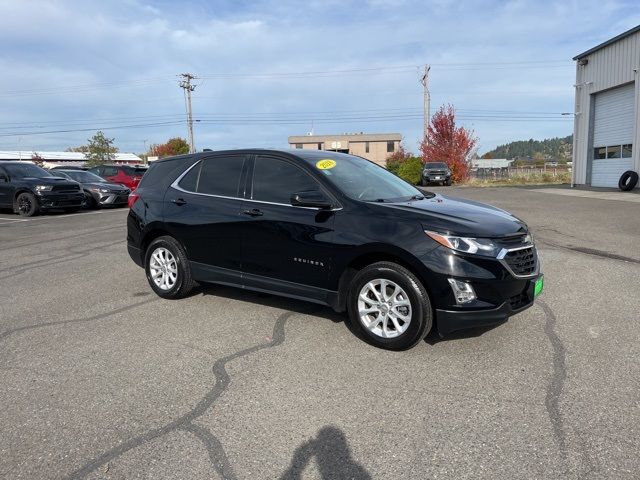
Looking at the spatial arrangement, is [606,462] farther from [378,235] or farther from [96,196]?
[96,196]

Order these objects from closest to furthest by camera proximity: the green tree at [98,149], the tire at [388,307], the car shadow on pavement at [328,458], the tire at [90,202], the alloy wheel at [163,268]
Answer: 1. the car shadow on pavement at [328,458]
2. the tire at [388,307]
3. the alloy wheel at [163,268]
4. the tire at [90,202]
5. the green tree at [98,149]

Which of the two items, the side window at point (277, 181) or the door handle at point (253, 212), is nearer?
the side window at point (277, 181)

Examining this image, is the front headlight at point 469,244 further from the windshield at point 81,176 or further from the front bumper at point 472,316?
the windshield at point 81,176

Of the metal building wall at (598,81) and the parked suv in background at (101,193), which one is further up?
the metal building wall at (598,81)

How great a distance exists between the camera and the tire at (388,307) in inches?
156

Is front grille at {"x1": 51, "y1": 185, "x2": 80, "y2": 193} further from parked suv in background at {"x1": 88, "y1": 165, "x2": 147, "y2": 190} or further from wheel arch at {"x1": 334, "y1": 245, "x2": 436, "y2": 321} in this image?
wheel arch at {"x1": 334, "y1": 245, "x2": 436, "y2": 321}

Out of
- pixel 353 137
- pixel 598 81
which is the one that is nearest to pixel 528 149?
pixel 353 137

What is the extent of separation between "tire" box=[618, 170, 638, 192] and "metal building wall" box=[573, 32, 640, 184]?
0.55 m

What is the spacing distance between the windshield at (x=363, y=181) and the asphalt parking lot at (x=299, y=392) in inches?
51.5

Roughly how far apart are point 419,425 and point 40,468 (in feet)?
7.03

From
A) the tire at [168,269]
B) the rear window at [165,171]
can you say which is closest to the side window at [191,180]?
the rear window at [165,171]

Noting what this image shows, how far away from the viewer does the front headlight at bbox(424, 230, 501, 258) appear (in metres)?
3.86

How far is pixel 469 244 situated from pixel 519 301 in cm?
69

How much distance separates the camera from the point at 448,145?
42.3m
